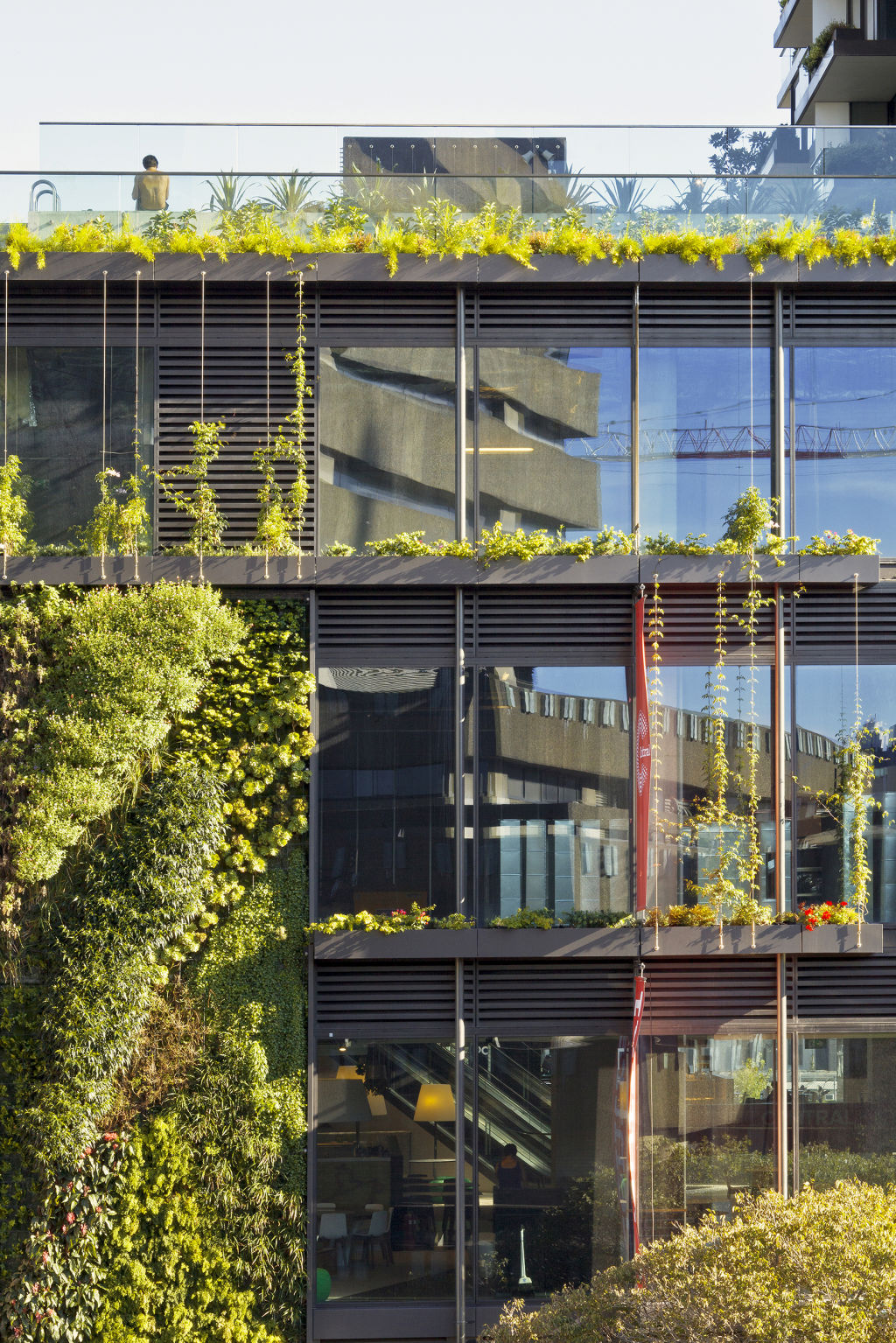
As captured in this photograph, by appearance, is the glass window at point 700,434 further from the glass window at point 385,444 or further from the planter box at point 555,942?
the planter box at point 555,942

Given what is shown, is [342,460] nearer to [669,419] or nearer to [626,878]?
[669,419]

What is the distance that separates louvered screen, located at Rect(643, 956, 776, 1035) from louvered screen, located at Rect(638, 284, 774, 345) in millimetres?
6541

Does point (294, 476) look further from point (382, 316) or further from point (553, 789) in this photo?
point (553, 789)

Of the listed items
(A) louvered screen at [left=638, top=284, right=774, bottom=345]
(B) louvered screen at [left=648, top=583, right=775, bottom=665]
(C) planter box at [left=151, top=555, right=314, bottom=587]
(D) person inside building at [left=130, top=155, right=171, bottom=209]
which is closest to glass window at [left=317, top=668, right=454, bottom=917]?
(C) planter box at [left=151, top=555, right=314, bottom=587]

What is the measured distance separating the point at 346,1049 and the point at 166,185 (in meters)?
9.19

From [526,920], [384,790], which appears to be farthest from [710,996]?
[384,790]

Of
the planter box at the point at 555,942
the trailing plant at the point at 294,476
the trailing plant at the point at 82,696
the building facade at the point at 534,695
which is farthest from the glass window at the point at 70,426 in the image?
the planter box at the point at 555,942

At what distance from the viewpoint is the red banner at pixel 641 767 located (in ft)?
42.1

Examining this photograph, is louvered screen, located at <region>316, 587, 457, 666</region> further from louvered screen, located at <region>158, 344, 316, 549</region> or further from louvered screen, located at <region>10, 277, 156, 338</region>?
louvered screen, located at <region>10, 277, 156, 338</region>

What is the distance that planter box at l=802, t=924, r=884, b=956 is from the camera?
1274cm

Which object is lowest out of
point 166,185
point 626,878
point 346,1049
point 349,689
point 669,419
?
point 346,1049

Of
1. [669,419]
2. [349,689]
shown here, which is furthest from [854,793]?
[349,689]

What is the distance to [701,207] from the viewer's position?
13.5 m

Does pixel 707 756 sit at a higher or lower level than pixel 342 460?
lower
